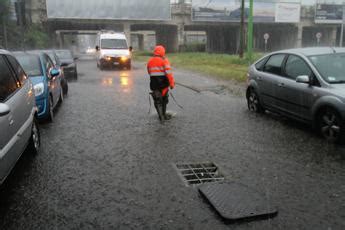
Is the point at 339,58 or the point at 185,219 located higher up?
the point at 339,58

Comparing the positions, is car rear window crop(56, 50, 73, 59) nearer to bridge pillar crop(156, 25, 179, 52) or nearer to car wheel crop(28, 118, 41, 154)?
car wheel crop(28, 118, 41, 154)

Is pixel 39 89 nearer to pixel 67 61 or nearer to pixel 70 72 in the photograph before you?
pixel 70 72

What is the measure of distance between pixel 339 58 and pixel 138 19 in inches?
1780

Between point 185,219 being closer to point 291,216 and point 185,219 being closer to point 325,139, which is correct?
point 291,216

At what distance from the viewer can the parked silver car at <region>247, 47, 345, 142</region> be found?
249 inches

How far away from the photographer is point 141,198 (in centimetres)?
429

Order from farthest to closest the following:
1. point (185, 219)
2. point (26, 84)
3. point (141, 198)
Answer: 1. point (26, 84)
2. point (141, 198)
3. point (185, 219)

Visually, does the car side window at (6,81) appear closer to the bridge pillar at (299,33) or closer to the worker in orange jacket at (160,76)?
the worker in orange jacket at (160,76)

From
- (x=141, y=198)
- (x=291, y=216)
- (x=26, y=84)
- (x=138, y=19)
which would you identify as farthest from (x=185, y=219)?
(x=138, y=19)

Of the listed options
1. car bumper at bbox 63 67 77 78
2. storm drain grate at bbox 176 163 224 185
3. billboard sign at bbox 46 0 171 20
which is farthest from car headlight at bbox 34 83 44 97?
billboard sign at bbox 46 0 171 20

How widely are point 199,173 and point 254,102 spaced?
4.61 m

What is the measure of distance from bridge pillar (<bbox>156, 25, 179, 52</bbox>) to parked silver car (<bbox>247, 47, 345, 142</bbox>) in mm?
45699

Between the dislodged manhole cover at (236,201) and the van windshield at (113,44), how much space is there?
23.4 metres

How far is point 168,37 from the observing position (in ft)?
183
